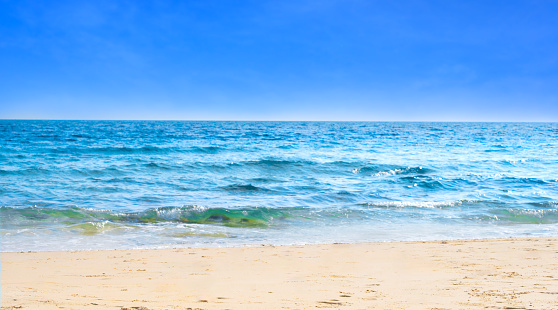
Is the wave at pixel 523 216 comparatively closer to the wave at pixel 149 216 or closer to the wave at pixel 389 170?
the wave at pixel 149 216

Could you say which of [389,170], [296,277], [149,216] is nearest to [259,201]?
[149,216]

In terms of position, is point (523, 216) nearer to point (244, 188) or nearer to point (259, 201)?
point (259, 201)

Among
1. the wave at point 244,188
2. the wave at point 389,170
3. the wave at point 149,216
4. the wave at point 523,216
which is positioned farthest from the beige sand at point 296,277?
the wave at point 389,170

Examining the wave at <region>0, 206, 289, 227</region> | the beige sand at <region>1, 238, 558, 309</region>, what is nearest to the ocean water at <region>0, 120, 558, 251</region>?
the wave at <region>0, 206, 289, 227</region>

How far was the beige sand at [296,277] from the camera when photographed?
4094 millimetres

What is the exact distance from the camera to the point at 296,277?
530cm

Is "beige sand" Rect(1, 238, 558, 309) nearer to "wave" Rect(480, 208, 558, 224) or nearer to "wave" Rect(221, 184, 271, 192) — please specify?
"wave" Rect(480, 208, 558, 224)

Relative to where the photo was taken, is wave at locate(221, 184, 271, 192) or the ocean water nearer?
the ocean water

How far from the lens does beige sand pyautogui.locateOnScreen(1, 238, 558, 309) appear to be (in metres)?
4.09

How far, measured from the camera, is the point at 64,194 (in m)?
12.1

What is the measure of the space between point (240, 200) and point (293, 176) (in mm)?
5493

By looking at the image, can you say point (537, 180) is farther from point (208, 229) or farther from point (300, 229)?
point (208, 229)

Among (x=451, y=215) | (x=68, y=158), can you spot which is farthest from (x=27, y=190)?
(x=451, y=215)

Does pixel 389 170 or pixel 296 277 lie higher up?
pixel 389 170
